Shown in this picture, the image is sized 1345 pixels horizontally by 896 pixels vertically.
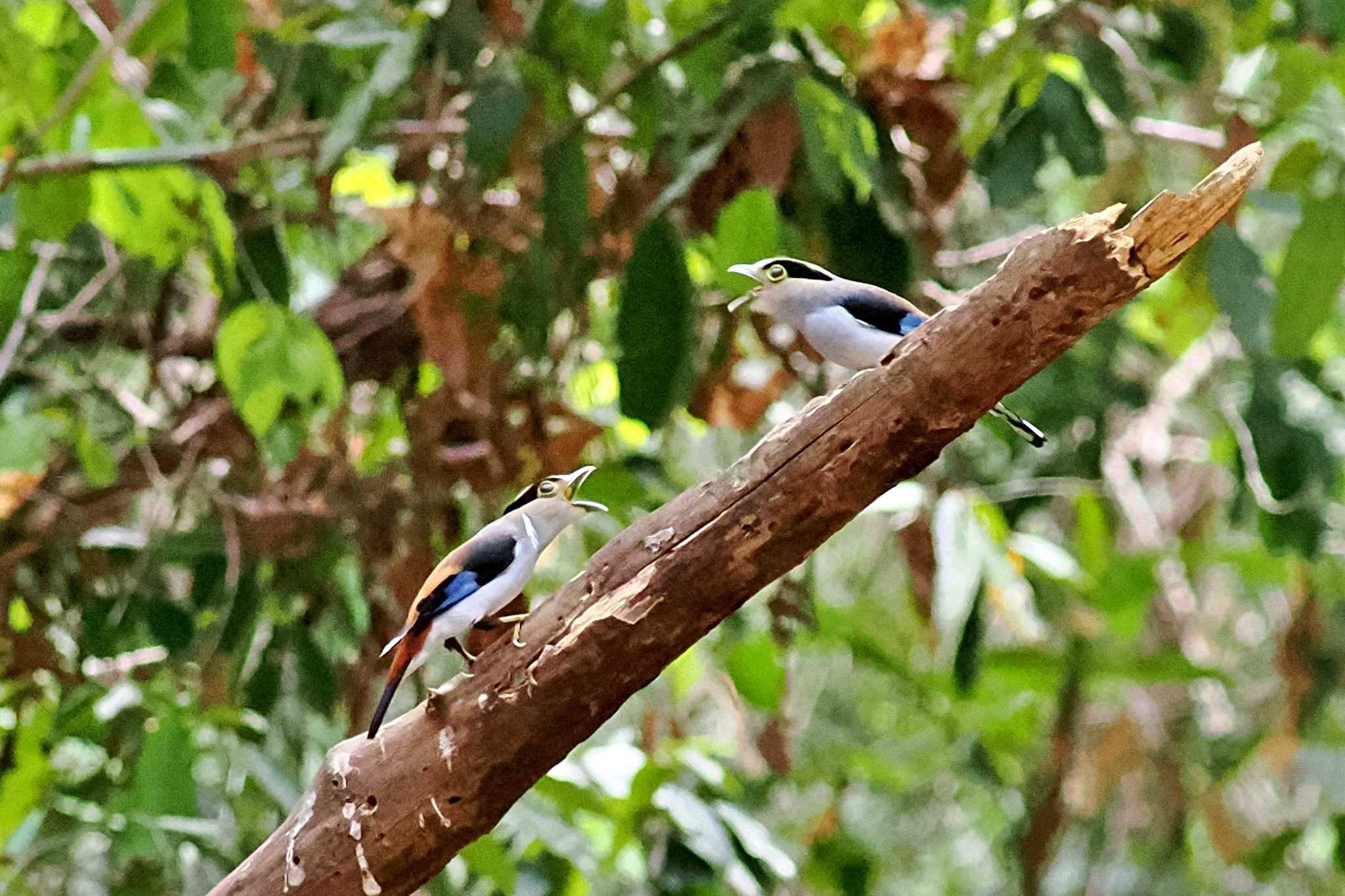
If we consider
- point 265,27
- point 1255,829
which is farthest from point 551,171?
point 1255,829

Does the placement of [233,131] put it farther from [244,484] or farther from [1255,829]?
[1255,829]

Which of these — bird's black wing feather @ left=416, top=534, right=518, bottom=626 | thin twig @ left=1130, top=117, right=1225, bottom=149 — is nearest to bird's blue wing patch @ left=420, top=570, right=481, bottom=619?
bird's black wing feather @ left=416, top=534, right=518, bottom=626

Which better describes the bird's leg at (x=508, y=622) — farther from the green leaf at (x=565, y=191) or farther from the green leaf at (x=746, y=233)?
the green leaf at (x=565, y=191)

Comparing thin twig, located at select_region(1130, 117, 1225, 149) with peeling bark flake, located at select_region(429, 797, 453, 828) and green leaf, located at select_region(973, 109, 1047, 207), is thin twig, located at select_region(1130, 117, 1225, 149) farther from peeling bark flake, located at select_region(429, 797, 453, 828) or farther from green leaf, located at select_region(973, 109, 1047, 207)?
peeling bark flake, located at select_region(429, 797, 453, 828)

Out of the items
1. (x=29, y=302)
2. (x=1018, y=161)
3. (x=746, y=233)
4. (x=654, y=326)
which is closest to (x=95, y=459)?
(x=29, y=302)

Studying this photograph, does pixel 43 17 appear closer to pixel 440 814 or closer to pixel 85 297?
pixel 85 297

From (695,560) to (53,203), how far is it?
0.86 metres

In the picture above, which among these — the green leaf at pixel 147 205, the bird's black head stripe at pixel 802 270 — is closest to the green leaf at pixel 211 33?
the green leaf at pixel 147 205

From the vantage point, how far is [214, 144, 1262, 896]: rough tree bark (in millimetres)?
619

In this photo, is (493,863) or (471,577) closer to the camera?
(471,577)

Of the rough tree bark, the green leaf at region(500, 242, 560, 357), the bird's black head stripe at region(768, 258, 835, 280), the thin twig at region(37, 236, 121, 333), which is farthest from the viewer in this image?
the thin twig at region(37, 236, 121, 333)

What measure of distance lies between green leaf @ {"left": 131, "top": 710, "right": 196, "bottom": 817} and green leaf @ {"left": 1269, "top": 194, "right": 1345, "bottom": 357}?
3.24ft

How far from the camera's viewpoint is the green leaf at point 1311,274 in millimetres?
1128

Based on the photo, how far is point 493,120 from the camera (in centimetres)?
124
